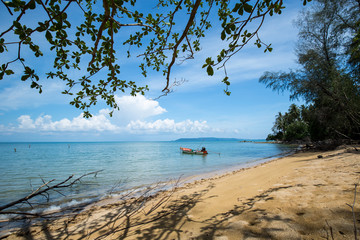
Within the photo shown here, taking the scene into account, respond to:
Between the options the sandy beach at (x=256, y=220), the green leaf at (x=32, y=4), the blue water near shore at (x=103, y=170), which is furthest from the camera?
the blue water near shore at (x=103, y=170)

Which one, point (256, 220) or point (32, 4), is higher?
point (32, 4)

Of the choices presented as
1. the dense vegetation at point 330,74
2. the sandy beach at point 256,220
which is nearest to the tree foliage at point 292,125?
the dense vegetation at point 330,74

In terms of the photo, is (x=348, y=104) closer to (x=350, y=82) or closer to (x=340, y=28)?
(x=350, y=82)

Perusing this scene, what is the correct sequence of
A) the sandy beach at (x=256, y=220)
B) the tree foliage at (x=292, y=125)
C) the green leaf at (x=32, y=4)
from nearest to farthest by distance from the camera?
the green leaf at (x=32, y=4) < the sandy beach at (x=256, y=220) < the tree foliage at (x=292, y=125)

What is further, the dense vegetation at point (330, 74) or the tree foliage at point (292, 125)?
the tree foliage at point (292, 125)

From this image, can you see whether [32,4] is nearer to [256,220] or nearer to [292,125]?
[256,220]

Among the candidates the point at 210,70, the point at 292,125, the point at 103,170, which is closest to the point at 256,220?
the point at 210,70

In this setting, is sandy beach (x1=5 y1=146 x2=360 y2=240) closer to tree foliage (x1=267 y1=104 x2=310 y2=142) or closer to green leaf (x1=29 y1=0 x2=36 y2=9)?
green leaf (x1=29 y1=0 x2=36 y2=9)

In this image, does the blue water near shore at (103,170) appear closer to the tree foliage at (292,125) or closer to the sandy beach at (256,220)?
the sandy beach at (256,220)

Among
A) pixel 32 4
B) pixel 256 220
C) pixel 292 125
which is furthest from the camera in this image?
pixel 292 125

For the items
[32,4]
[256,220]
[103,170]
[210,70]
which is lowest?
[103,170]

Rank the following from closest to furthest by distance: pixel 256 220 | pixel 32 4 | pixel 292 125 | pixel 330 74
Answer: pixel 32 4 → pixel 256 220 → pixel 330 74 → pixel 292 125

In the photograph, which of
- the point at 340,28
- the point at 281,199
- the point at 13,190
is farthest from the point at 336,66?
the point at 13,190

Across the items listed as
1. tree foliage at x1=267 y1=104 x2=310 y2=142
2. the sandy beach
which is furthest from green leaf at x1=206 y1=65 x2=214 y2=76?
tree foliage at x1=267 y1=104 x2=310 y2=142
